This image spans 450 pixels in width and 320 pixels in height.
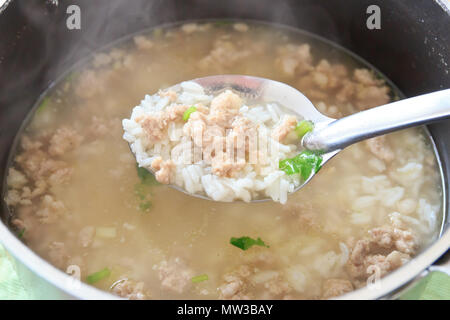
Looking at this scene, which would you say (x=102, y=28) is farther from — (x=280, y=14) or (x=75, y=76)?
(x=280, y=14)

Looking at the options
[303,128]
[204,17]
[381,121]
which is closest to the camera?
[381,121]

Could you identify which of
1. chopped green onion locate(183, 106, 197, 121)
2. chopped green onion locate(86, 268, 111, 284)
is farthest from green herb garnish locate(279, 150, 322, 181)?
chopped green onion locate(86, 268, 111, 284)

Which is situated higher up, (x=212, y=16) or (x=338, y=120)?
(x=212, y=16)

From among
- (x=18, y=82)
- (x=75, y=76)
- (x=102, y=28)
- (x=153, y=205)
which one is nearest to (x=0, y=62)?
(x=18, y=82)

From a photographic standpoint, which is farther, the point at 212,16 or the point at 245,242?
the point at 212,16

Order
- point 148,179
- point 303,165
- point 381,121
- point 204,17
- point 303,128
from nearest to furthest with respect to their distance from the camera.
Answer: point 381,121 → point 303,165 → point 303,128 → point 148,179 → point 204,17

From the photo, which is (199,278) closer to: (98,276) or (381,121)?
(98,276)

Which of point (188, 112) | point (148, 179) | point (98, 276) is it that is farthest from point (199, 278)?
point (188, 112)
